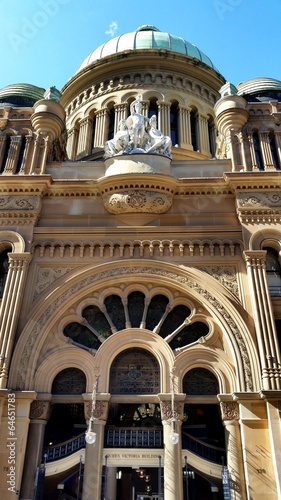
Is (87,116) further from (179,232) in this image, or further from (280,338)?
(280,338)

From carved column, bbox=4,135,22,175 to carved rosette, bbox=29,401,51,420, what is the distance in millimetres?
10272

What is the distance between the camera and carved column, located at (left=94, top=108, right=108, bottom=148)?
2784 cm

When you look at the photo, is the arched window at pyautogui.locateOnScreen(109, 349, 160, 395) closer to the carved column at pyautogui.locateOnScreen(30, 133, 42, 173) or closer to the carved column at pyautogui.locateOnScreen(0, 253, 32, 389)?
the carved column at pyautogui.locateOnScreen(0, 253, 32, 389)

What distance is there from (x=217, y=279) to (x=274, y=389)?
4.62 m

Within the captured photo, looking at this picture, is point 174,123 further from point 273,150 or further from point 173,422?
point 173,422

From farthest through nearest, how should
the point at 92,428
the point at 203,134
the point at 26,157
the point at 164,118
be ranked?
the point at 203,134 → the point at 164,118 → the point at 26,157 → the point at 92,428

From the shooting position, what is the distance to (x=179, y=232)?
60.1 ft

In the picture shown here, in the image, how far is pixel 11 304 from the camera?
16812mm

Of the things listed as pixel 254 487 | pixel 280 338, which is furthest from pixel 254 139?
pixel 254 487

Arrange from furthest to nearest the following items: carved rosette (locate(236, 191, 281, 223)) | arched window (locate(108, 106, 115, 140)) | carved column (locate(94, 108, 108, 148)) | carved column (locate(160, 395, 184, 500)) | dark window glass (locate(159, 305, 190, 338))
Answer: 1. arched window (locate(108, 106, 115, 140))
2. carved column (locate(94, 108, 108, 148))
3. carved rosette (locate(236, 191, 281, 223))
4. dark window glass (locate(159, 305, 190, 338))
5. carved column (locate(160, 395, 184, 500))

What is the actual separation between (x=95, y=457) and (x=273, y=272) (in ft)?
31.4

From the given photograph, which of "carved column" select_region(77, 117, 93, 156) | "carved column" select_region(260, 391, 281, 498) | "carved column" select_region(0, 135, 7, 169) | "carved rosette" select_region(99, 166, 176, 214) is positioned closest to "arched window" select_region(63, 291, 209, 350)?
"carved column" select_region(260, 391, 281, 498)

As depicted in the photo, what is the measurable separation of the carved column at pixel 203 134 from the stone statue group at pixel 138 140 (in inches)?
298

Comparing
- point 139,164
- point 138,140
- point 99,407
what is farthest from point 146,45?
point 99,407
